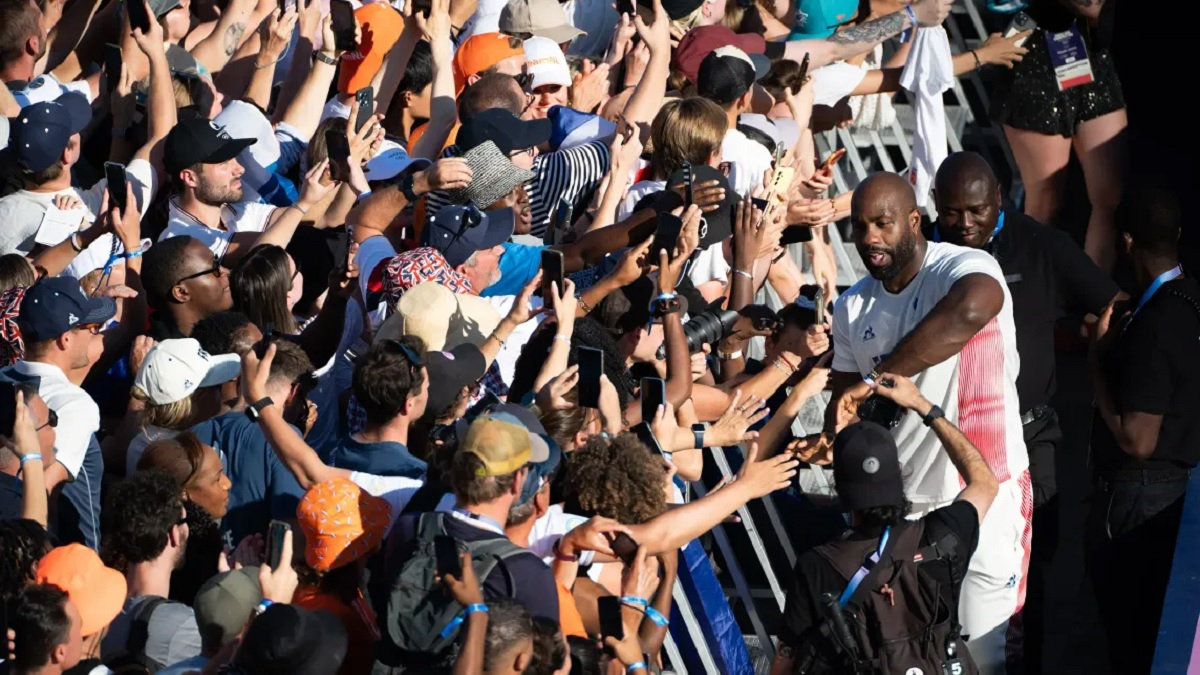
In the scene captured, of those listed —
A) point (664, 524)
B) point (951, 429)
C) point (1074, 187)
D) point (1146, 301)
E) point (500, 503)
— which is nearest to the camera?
point (500, 503)

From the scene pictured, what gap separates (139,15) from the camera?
22.9 feet

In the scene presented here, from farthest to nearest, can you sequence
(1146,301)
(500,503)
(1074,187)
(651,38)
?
(1074,187) < (651,38) < (1146,301) < (500,503)

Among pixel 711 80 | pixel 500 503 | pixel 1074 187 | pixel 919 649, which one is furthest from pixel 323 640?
pixel 1074 187

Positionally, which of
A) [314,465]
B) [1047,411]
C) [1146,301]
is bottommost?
[1047,411]

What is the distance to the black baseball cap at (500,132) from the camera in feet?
21.0

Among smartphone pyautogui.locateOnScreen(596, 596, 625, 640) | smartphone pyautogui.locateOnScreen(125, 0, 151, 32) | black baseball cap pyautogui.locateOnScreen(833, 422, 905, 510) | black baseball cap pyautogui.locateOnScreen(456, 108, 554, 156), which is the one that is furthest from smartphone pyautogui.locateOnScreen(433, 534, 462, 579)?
smartphone pyautogui.locateOnScreen(125, 0, 151, 32)

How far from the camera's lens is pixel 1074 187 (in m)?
9.89

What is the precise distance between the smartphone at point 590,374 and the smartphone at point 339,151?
Answer: 6.64 ft

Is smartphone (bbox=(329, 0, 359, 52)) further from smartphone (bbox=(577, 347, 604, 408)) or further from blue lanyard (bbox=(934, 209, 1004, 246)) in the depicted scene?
smartphone (bbox=(577, 347, 604, 408))

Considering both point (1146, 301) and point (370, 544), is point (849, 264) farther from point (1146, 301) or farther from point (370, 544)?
point (370, 544)

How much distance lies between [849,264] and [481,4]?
2486mm

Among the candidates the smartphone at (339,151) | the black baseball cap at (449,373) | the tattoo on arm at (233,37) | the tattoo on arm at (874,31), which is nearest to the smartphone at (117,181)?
the smartphone at (339,151)

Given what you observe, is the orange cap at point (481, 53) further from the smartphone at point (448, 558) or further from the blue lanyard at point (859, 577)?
the smartphone at point (448, 558)

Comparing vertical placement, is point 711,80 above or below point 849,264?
above
